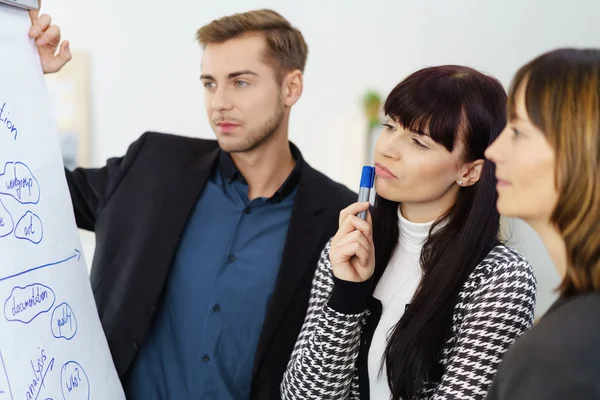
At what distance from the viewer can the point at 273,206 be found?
5.48 feet

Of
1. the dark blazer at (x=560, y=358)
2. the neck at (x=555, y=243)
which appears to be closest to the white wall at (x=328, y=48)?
the neck at (x=555, y=243)

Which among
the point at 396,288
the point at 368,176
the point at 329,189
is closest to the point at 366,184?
the point at 368,176

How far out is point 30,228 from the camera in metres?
1.06

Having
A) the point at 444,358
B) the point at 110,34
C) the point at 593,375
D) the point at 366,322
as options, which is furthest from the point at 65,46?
the point at 110,34

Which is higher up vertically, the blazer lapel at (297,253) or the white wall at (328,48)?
the white wall at (328,48)

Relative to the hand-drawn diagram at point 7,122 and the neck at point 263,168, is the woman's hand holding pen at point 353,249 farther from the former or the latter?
the hand-drawn diagram at point 7,122

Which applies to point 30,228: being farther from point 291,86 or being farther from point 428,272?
point 291,86

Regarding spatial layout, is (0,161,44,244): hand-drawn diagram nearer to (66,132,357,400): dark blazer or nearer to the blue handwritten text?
the blue handwritten text

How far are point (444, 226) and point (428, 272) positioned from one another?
0.33 ft

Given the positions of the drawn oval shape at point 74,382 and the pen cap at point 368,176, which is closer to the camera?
the drawn oval shape at point 74,382

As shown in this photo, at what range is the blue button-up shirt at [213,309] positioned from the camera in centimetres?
152

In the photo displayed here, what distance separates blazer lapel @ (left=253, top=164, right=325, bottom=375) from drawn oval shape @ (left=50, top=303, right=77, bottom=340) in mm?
473

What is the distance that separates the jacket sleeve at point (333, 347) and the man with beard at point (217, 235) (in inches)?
8.4

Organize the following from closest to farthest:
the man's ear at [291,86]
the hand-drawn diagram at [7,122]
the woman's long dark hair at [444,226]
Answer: the hand-drawn diagram at [7,122] → the woman's long dark hair at [444,226] → the man's ear at [291,86]
